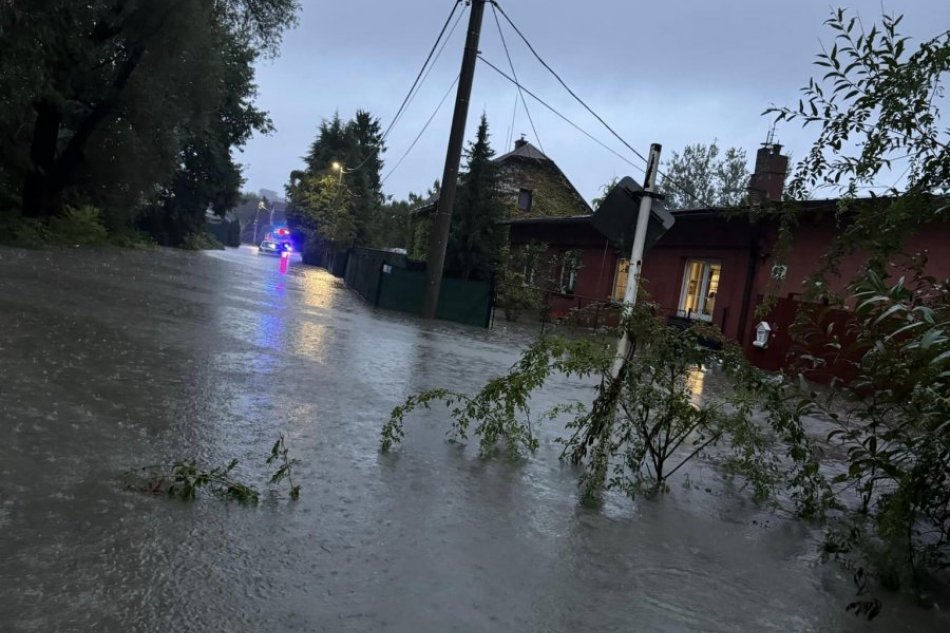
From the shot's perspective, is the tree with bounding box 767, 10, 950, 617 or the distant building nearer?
the tree with bounding box 767, 10, 950, 617

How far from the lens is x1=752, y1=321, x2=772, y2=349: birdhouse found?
53.9 feet

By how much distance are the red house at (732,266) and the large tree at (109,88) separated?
12737 millimetres

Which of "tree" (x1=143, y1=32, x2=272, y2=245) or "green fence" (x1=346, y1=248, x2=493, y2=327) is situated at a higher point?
"tree" (x1=143, y1=32, x2=272, y2=245)

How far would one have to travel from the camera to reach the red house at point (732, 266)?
53.7ft

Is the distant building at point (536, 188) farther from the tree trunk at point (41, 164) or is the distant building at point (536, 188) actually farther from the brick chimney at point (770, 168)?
the tree trunk at point (41, 164)

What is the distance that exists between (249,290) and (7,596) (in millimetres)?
16978

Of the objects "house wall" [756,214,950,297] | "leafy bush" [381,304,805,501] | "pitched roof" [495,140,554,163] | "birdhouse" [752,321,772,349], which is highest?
"pitched roof" [495,140,554,163]

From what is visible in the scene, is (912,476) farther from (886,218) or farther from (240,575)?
(240,575)

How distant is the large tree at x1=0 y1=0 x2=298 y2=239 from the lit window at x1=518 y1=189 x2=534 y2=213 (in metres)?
17.8

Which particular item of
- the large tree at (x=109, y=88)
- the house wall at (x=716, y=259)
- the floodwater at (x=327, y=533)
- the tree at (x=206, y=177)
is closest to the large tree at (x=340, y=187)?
the tree at (x=206, y=177)

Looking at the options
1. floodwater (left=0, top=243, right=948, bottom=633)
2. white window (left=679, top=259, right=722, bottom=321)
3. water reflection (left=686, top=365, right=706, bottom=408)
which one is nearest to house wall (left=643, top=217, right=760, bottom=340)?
white window (left=679, top=259, right=722, bottom=321)

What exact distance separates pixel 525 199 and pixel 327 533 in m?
37.9

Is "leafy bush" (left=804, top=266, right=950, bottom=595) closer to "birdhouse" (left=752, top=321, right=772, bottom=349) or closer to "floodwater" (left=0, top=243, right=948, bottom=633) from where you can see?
"floodwater" (left=0, top=243, right=948, bottom=633)

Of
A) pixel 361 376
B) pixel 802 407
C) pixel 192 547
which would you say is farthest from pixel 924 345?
pixel 361 376
